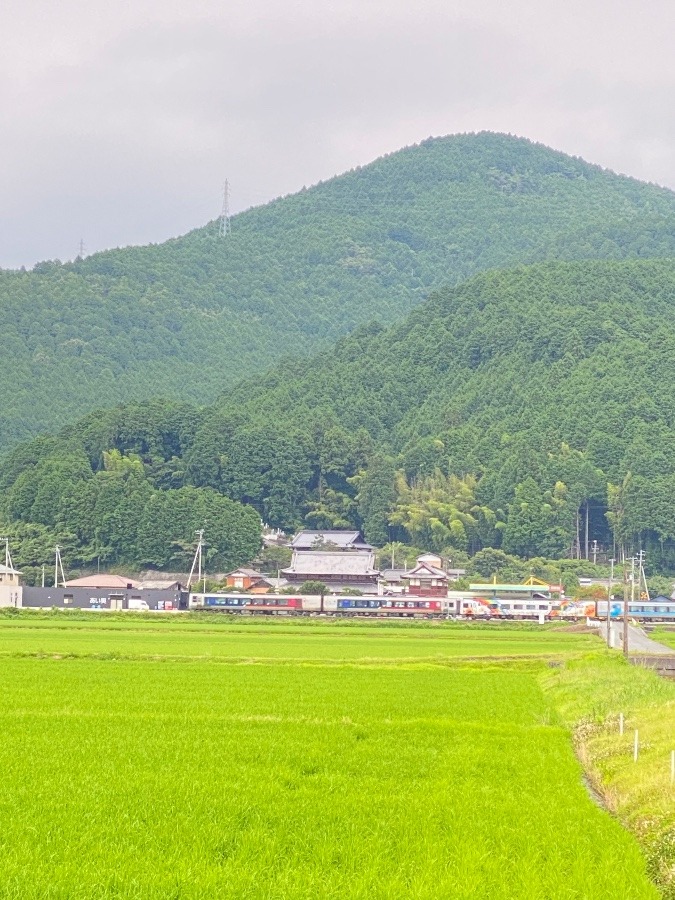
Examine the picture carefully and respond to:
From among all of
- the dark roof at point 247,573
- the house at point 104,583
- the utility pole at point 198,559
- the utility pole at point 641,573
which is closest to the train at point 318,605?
the house at point 104,583

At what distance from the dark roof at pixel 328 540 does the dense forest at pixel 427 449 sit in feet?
17.6

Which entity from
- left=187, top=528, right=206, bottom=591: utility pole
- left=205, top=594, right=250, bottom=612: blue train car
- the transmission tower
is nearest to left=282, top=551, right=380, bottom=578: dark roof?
left=187, top=528, right=206, bottom=591: utility pole

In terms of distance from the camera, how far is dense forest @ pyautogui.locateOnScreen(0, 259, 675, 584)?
381ft

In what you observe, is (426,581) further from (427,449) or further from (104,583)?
(427,449)

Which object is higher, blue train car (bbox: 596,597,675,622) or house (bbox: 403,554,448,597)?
house (bbox: 403,554,448,597)

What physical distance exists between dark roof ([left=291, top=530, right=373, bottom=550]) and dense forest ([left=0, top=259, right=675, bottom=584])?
5371mm

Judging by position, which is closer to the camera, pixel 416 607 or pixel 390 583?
pixel 416 607

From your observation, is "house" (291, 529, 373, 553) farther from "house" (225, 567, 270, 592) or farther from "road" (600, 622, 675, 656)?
"road" (600, 622, 675, 656)

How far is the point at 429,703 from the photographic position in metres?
27.1

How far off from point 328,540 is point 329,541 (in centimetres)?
39

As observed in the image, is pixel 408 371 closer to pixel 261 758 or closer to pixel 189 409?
pixel 189 409

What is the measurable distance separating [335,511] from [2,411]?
57.7 m

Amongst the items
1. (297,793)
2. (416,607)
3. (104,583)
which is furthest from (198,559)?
(297,793)

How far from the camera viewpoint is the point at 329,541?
121 metres
